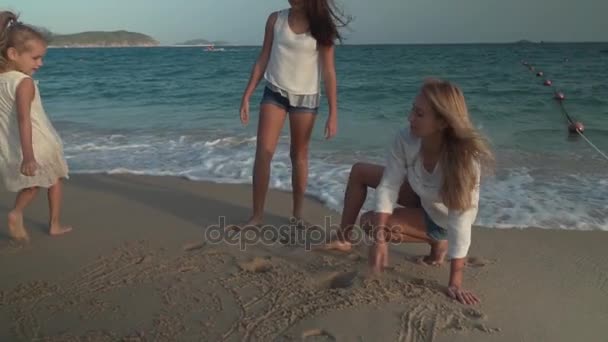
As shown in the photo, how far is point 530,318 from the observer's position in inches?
95.3

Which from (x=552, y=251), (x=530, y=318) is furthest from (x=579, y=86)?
(x=530, y=318)

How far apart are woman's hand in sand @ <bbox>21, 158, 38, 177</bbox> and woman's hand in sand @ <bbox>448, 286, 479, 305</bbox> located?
8.50 ft

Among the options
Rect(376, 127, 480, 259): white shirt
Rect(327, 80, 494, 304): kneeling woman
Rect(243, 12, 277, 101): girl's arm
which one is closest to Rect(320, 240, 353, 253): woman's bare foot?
Rect(327, 80, 494, 304): kneeling woman

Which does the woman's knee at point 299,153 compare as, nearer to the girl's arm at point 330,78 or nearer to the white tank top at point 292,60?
the girl's arm at point 330,78

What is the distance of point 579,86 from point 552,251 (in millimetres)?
14860

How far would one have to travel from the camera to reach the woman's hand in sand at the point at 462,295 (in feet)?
8.42

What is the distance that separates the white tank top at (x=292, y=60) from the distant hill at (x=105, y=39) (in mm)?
122823

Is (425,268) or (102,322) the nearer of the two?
(102,322)

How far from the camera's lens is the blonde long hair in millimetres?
2455

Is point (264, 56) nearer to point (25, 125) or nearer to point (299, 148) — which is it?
point (299, 148)

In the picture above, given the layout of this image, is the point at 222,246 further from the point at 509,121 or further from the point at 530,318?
the point at 509,121

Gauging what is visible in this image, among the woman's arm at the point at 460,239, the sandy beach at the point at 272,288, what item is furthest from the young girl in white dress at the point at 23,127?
the woman's arm at the point at 460,239

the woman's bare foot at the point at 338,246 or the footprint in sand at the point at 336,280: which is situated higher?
the woman's bare foot at the point at 338,246

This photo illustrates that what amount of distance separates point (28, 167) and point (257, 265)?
5.07ft
